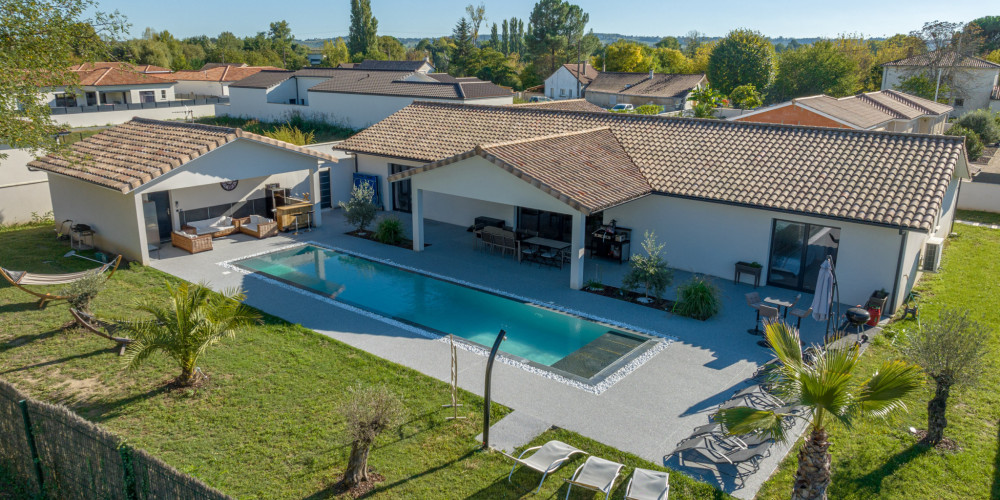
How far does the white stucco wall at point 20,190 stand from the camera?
24500 millimetres

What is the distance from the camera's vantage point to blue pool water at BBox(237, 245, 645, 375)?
1527cm

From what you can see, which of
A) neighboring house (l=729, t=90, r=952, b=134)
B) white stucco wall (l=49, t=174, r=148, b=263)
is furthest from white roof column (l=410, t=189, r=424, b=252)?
neighboring house (l=729, t=90, r=952, b=134)

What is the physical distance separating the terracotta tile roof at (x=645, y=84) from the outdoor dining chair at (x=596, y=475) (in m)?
66.2

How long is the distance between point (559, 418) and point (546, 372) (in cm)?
198

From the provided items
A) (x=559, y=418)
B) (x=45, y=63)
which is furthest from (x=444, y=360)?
(x=45, y=63)

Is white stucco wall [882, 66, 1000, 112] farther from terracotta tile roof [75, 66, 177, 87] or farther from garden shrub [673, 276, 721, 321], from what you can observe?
terracotta tile roof [75, 66, 177, 87]

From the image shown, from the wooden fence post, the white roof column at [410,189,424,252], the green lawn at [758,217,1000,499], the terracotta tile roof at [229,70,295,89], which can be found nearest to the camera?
the wooden fence post

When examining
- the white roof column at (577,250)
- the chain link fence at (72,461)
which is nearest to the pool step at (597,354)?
the white roof column at (577,250)

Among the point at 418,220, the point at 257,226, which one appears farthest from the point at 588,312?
the point at 257,226

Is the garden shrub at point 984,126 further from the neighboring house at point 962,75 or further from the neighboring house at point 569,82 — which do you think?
the neighboring house at point 569,82

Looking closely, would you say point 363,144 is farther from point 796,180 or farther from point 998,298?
point 998,298

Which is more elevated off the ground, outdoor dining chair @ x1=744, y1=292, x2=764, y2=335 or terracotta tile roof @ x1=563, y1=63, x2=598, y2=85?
terracotta tile roof @ x1=563, y1=63, x2=598, y2=85

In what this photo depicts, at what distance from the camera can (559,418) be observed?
11.6 meters

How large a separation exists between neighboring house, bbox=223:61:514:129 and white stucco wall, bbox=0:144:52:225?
73.8ft
